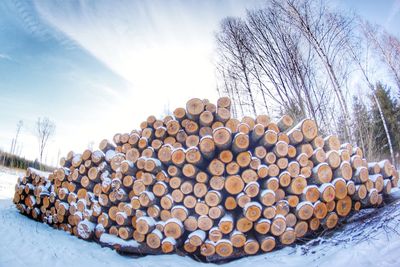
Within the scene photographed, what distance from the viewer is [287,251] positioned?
333 centimetres

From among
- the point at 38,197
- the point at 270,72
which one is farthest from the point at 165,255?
the point at 270,72

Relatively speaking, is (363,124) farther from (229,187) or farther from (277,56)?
(229,187)

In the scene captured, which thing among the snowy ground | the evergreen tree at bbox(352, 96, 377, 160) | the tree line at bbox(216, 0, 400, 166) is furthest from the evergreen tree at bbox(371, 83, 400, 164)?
the snowy ground

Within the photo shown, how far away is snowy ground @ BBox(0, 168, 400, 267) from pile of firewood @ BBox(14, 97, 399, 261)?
175 mm

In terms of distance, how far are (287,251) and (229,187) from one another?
118 centimetres

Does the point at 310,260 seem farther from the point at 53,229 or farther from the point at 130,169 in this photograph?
the point at 53,229

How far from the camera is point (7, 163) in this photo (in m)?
34.3

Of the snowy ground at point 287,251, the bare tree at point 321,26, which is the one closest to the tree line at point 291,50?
the bare tree at point 321,26

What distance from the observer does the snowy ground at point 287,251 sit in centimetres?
261

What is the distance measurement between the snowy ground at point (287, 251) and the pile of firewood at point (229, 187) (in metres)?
0.17

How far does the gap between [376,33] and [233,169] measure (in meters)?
12.9

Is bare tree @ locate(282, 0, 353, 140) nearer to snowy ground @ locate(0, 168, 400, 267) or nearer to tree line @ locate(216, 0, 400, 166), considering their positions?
tree line @ locate(216, 0, 400, 166)

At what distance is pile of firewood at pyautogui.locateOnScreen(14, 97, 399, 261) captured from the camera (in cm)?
346

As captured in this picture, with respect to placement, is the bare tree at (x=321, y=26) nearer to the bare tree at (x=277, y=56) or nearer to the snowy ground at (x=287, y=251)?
the bare tree at (x=277, y=56)
